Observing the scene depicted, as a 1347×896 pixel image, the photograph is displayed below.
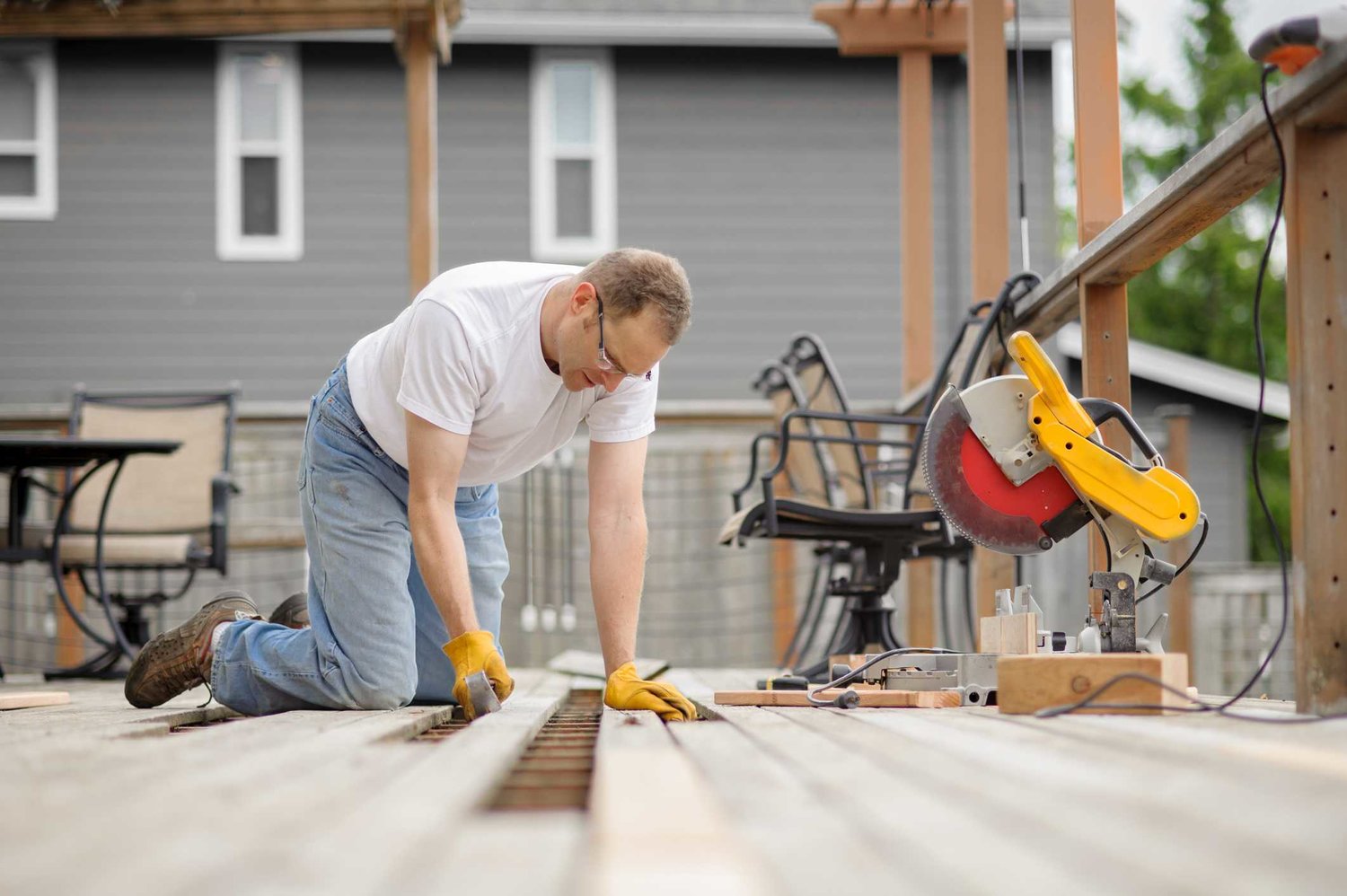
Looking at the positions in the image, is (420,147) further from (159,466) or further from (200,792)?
(200,792)

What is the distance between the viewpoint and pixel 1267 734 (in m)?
1.69

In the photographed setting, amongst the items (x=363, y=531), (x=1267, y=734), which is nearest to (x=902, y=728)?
(x=1267, y=734)

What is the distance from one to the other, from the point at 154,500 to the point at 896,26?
3586 millimetres

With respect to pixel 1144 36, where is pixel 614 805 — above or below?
below

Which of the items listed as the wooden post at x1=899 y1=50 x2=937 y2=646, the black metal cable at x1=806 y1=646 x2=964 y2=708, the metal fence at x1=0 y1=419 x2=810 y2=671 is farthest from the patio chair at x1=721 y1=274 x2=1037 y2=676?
the metal fence at x1=0 y1=419 x2=810 y2=671

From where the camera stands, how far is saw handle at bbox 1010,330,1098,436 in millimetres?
2549

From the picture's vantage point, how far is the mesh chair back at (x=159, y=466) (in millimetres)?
5516

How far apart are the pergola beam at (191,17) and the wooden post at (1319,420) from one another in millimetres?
4877

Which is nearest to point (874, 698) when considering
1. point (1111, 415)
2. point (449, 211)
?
point (1111, 415)

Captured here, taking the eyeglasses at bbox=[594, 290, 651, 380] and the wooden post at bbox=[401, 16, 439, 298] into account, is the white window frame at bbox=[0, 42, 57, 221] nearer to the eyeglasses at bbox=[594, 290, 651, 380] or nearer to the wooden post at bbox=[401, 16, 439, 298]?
the wooden post at bbox=[401, 16, 439, 298]

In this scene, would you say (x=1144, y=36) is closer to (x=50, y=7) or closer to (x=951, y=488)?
(x=50, y=7)

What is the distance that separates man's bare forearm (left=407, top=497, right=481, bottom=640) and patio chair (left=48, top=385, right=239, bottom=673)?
2.95m

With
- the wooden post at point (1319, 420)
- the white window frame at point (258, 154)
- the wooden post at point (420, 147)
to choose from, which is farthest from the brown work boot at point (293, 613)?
the white window frame at point (258, 154)

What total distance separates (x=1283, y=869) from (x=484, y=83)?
385 inches
